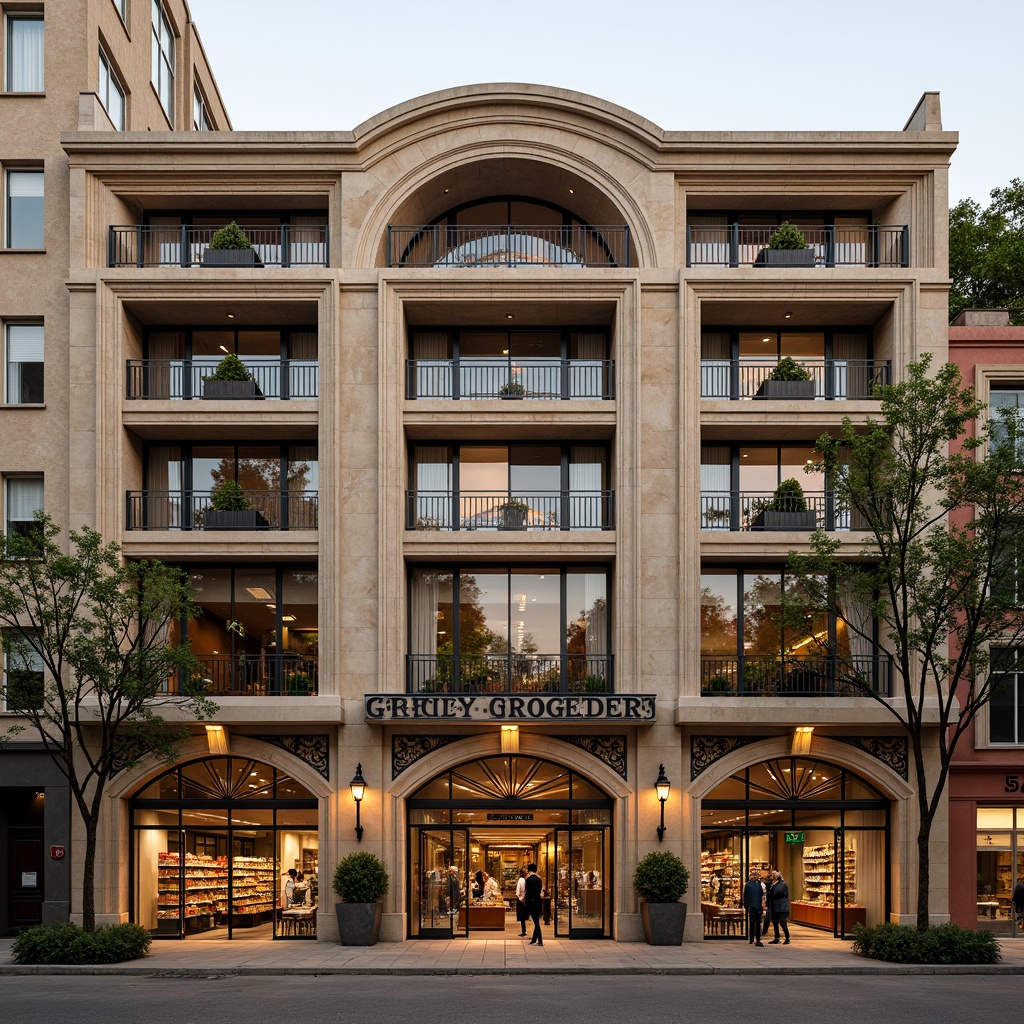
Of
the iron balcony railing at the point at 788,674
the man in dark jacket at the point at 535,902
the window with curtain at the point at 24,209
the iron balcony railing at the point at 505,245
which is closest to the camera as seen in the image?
the man in dark jacket at the point at 535,902

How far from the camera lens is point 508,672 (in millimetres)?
27312

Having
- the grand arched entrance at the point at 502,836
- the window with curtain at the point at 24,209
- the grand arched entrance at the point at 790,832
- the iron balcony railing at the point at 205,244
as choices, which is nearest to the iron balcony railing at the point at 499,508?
the grand arched entrance at the point at 502,836

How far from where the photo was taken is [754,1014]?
1666cm

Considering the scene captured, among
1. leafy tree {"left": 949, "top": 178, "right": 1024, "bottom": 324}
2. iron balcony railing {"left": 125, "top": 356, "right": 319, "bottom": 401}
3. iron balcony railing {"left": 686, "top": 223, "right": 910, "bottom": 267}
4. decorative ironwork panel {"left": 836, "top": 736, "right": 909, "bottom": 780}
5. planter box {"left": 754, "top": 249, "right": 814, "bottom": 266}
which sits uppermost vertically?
leafy tree {"left": 949, "top": 178, "right": 1024, "bottom": 324}

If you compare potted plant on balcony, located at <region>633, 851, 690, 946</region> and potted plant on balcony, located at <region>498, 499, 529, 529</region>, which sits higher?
potted plant on balcony, located at <region>498, 499, 529, 529</region>

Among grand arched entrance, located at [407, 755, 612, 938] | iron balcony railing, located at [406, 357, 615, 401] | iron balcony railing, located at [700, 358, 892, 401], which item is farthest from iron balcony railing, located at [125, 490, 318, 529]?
iron balcony railing, located at [700, 358, 892, 401]

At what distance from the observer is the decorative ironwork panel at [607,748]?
26328mm

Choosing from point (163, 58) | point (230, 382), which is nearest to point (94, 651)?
point (230, 382)

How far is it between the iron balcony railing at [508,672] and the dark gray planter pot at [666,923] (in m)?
5.21

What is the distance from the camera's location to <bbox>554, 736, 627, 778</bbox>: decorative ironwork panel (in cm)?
2633

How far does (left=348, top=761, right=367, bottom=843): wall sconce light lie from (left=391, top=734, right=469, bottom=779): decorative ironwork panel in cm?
88

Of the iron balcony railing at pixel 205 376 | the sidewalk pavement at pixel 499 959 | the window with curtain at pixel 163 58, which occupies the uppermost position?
the window with curtain at pixel 163 58

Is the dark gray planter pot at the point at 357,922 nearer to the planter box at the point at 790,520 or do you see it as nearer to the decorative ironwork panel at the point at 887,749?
the decorative ironwork panel at the point at 887,749

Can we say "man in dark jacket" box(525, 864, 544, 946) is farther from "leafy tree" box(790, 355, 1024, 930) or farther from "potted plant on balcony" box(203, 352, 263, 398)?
"potted plant on balcony" box(203, 352, 263, 398)
